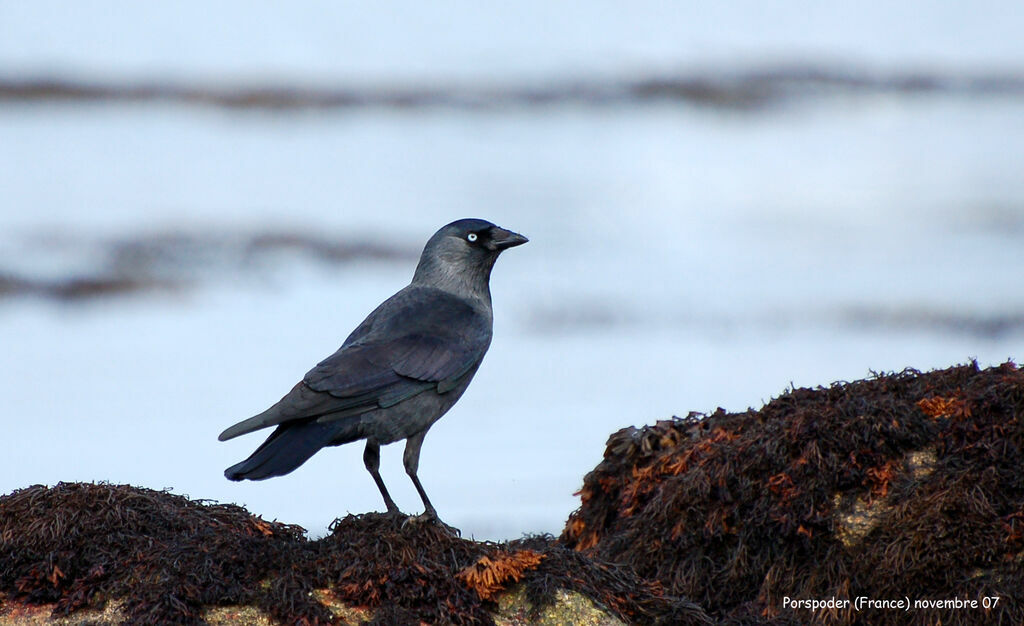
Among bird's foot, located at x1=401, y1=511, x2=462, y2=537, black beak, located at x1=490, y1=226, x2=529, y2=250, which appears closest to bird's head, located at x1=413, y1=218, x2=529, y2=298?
black beak, located at x1=490, y1=226, x2=529, y2=250

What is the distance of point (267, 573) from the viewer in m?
4.45

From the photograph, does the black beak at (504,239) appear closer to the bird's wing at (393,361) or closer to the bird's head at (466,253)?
the bird's head at (466,253)

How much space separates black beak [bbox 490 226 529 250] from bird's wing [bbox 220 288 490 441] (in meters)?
0.46

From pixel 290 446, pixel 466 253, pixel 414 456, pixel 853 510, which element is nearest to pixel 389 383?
pixel 414 456

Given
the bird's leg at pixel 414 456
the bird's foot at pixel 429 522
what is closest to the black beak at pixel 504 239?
the bird's leg at pixel 414 456

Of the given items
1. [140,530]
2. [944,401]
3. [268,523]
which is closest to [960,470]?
[944,401]

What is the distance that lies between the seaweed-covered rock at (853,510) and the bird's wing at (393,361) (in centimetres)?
134

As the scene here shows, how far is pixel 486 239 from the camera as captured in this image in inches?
258

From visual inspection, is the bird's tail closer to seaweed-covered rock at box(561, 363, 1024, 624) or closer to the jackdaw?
the jackdaw

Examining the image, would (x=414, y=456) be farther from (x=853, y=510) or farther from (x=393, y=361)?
(x=853, y=510)

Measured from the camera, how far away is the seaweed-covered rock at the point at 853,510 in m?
5.10

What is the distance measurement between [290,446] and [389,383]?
0.59 m

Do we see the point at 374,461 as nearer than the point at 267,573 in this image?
No

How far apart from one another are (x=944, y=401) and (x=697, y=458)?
1324 mm
